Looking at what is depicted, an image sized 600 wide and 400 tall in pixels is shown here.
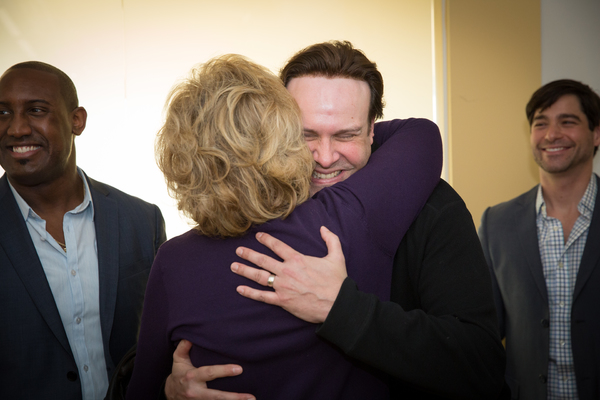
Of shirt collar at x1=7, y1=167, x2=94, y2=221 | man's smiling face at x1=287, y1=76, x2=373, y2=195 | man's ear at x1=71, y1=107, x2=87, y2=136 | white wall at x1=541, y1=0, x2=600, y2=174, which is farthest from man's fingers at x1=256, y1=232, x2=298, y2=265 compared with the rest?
white wall at x1=541, y1=0, x2=600, y2=174

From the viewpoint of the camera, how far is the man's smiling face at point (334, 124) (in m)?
1.58

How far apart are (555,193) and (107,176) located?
2.84 meters

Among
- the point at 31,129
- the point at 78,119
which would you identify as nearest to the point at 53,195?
the point at 31,129

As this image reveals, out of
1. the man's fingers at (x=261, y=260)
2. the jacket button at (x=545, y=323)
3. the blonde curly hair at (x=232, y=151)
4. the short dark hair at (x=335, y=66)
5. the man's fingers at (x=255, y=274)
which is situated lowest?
the jacket button at (x=545, y=323)

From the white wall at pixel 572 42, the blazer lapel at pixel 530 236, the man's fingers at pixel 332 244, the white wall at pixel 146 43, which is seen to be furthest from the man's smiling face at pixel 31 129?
the white wall at pixel 572 42

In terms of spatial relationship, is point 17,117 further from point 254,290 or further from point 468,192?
point 468,192

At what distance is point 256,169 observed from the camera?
1.10m

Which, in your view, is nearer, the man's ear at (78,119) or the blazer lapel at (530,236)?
the man's ear at (78,119)

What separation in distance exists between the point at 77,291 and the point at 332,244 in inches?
56.0

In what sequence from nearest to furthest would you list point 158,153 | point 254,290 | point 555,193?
point 254,290, point 158,153, point 555,193

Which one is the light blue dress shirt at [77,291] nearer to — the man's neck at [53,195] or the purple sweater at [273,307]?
the man's neck at [53,195]

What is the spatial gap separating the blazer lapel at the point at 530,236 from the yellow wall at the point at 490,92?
396 millimetres

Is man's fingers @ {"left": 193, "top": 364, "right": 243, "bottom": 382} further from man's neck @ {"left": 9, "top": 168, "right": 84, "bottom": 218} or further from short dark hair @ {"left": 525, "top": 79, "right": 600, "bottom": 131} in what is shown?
short dark hair @ {"left": 525, "top": 79, "right": 600, "bottom": 131}

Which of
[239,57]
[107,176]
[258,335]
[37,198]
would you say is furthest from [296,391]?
[107,176]
